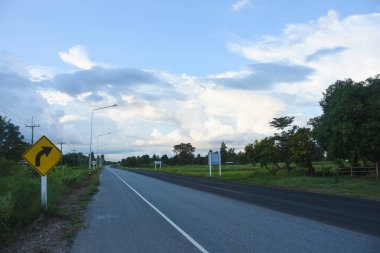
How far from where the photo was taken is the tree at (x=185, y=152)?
645 ft

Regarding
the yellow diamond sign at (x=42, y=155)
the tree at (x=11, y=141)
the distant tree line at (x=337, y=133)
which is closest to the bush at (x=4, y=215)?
the yellow diamond sign at (x=42, y=155)

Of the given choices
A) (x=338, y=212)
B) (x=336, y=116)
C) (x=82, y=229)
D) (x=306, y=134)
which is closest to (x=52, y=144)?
(x=82, y=229)

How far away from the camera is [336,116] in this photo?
38.9 meters

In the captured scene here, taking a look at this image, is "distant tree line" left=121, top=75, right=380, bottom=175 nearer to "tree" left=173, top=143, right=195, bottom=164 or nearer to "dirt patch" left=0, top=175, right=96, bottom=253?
"dirt patch" left=0, top=175, right=96, bottom=253

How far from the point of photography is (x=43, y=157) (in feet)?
53.1

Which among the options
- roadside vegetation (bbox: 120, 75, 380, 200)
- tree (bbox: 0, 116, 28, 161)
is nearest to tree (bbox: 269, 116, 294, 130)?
roadside vegetation (bbox: 120, 75, 380, 200)

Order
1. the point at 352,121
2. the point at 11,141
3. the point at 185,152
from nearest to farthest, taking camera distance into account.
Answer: the point at 352,121, the point at 11,141, the point at 185,152

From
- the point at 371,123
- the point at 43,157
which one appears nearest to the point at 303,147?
the point at 371,123

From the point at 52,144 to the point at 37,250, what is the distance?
22.3 feet

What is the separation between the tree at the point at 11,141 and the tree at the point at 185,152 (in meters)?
105

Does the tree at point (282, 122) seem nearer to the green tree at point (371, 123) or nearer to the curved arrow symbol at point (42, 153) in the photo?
the green tree at point (371, 123)

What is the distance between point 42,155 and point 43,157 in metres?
0.08

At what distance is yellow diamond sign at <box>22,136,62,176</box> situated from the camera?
15.9 m

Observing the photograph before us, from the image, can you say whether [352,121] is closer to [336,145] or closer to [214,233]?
[336,145]
